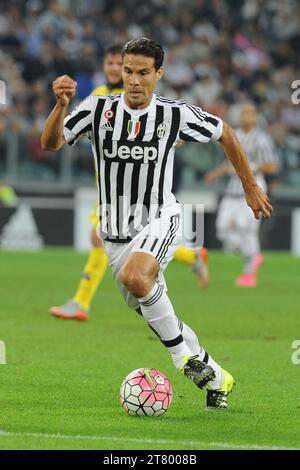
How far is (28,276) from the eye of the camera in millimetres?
15602

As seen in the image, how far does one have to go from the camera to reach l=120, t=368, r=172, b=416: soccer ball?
6.11 metres

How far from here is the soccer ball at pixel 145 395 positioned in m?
6.11

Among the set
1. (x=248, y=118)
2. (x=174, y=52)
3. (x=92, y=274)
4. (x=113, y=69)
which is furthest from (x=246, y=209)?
(x=174, y=52)

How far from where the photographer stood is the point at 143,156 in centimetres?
663

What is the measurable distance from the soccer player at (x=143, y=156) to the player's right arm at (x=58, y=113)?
18 millimetres

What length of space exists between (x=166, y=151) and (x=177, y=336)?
3.89 feet

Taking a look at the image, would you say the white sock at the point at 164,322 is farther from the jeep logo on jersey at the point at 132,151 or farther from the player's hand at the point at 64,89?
the player's hand at the point at 64,89

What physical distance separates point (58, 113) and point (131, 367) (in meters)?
2.57

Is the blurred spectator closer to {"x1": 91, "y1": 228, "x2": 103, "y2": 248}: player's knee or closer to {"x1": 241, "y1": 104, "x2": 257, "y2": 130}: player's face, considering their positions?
{"x1": 241, "y1": 104, "x2": 257, "y2": 130}: player's face

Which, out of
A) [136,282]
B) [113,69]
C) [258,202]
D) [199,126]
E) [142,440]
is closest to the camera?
[142,440]

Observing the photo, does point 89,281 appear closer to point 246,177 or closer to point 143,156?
point 143,156

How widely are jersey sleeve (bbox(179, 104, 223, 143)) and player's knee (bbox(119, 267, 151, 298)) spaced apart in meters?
1.04

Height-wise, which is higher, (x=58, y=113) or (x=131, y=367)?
(x=58, y=113)

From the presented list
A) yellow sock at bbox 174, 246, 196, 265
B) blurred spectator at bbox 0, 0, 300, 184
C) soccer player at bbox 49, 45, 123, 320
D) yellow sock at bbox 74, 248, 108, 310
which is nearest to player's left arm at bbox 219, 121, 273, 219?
soccer player at bbox 49, 45, 123, 320
